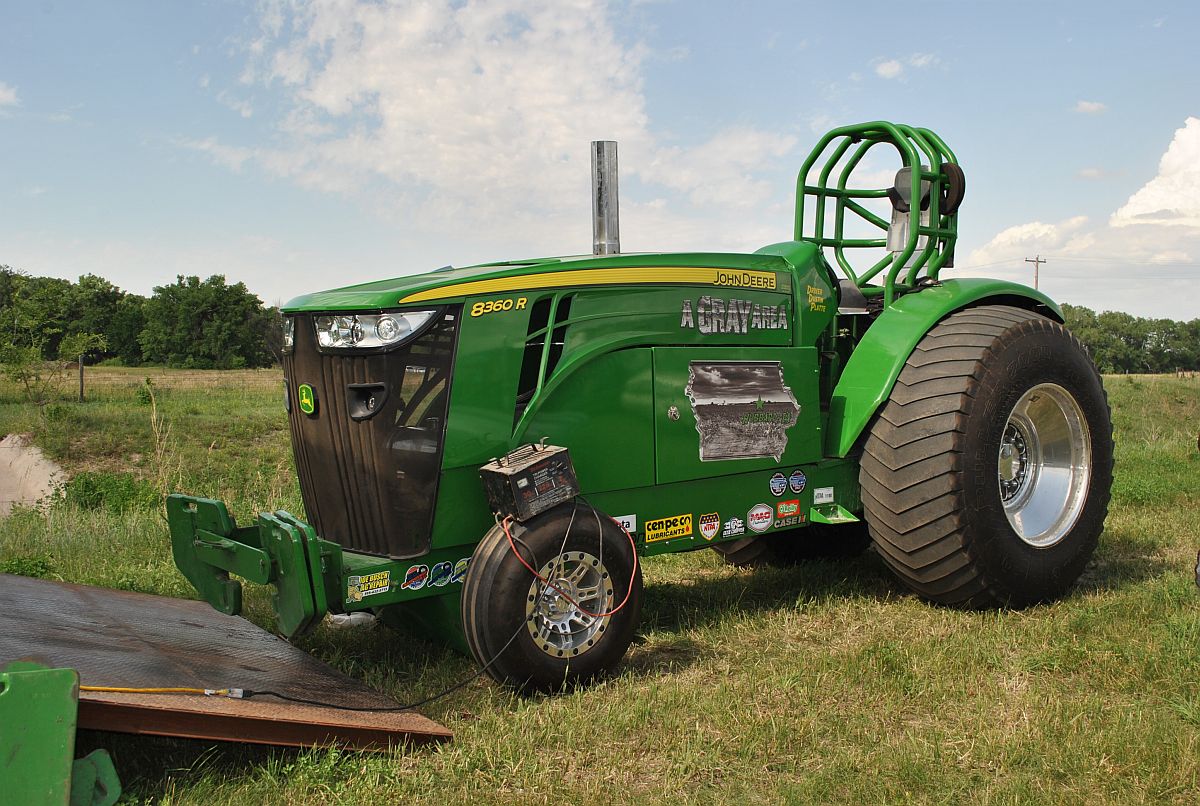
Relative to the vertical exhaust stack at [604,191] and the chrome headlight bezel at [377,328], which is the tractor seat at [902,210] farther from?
the chrome headlight bezel at [377,328]

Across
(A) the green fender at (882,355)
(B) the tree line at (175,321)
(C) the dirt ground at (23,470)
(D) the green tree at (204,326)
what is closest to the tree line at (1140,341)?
(B) the tree line at (175,321)

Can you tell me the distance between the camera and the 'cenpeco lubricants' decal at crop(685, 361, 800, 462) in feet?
15.2

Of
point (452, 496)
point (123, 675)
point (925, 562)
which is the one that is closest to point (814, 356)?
point (925, 562)

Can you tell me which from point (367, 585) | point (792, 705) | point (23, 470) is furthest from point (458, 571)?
point (23, 470)

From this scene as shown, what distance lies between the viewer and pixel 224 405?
27.3 m

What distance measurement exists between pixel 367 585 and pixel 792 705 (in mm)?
1744

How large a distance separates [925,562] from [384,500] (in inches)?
106

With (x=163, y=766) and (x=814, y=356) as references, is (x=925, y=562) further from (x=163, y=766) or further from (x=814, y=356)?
(x=163, y=766)

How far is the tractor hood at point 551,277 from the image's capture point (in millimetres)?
3889

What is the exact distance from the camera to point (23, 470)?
1745 centimetres

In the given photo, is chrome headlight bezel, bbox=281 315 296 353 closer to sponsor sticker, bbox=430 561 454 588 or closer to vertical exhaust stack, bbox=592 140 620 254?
sponsor sticker, bbox=430 561 454 588

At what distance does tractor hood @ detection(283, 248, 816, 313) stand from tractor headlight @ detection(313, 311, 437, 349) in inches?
1.7

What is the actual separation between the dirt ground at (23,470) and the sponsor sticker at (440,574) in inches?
505

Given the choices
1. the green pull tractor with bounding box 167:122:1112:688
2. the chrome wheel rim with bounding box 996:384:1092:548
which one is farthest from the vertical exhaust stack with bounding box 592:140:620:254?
the chrome wheel rim with bounding box 996:384:1092:548
